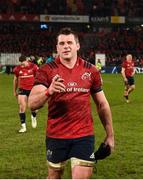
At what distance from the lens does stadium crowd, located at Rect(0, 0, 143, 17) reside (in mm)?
58438

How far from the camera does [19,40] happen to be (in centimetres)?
5656

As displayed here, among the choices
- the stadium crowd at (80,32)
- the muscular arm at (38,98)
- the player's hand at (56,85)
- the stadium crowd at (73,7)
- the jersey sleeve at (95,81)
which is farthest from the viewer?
the stadium crowd at (73,7)

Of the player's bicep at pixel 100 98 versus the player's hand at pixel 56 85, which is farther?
the player's bicep at pixel 100 98

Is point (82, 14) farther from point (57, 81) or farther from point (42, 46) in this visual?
point (57, 81)

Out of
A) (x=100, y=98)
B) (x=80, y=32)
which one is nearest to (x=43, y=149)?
(x=100, y=98)

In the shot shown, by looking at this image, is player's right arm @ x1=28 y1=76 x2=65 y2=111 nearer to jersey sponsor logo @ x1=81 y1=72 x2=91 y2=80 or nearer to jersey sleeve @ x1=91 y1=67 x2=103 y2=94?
jersey sponsor logo @ x1=81 y1=72 x2=91 y2=80

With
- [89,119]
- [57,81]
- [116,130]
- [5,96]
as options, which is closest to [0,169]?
[89,119]

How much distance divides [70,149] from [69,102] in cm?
55

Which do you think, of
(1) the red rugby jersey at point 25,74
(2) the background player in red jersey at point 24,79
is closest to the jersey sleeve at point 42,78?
(2) the background player in red jersey at point 24,79

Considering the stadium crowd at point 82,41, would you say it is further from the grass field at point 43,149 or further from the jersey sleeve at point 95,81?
the jersey sleeve at point 95,81

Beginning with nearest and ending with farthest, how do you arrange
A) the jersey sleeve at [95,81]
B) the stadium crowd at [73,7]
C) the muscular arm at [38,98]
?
the muscular arm at [38,98], the jersey sleeve at [95,81], the stadium crowd at [73,7]

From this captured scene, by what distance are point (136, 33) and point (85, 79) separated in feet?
186

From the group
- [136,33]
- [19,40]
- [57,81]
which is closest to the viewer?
[57,81]

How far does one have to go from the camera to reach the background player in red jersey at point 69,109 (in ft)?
18.6
